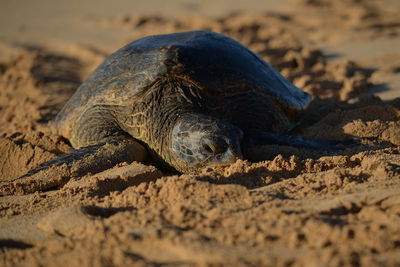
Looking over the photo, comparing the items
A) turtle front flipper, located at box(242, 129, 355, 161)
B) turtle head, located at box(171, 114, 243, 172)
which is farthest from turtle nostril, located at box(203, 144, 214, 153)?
turtle front flipper, located at box(242, 129, 355, 161)

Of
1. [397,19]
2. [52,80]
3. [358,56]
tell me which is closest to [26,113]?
[52,80]

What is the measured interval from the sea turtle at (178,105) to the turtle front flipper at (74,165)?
0.07ft

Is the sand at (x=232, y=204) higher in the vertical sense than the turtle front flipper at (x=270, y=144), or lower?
lower

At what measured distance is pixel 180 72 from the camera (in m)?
3.28

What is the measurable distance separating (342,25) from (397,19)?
4.24 feet

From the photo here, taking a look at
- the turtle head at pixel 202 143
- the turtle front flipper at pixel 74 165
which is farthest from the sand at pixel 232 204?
the turtle head at pixel 202 143

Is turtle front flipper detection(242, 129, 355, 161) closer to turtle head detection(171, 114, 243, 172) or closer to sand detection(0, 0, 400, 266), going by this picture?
sand detection(0, 0, 400, 266)

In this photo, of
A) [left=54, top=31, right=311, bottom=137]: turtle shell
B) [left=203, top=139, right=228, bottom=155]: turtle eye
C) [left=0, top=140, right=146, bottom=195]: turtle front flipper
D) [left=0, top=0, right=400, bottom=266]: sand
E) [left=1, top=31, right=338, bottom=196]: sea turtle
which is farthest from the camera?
[left=54, top=31, right=311, bottom=137]: turtle shell

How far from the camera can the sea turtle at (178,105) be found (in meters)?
2.88

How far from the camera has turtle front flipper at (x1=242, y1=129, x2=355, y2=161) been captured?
294 cm

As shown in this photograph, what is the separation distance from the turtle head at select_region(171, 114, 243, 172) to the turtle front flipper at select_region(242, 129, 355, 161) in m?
0.19

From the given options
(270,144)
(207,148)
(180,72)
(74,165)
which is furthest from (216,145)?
(74,165)

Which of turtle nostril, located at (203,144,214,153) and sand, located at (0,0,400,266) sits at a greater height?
turtle nostril, located at (203,144,214,153)

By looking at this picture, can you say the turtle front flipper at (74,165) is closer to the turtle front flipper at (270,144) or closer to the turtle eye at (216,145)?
the turtle eye at (216,145)
